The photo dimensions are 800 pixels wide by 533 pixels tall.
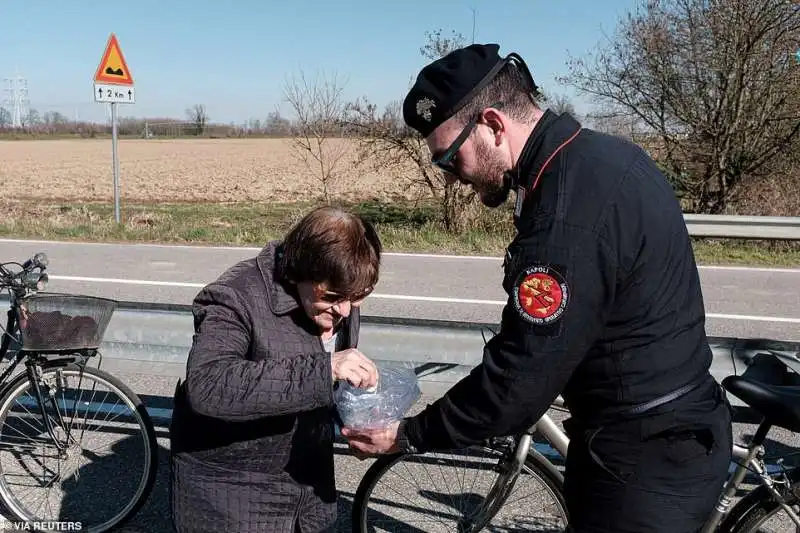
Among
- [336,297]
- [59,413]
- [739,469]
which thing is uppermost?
[336,297]

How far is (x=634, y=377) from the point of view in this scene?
63.5 inches

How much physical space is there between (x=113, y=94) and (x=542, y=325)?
12.6 m

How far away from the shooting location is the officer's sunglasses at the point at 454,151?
1629 millimetres

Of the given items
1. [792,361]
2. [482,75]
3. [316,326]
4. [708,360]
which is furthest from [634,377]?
[792,361]

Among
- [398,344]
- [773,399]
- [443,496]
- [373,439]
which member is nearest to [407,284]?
[398,344]

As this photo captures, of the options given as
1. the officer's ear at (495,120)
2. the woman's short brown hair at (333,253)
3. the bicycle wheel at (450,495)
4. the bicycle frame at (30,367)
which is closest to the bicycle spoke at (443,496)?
the bicycle wheel at (450,495)

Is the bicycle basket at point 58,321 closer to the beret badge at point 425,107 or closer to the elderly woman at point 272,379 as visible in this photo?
the elderly woman at point 272,379

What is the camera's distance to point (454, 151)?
1680mm

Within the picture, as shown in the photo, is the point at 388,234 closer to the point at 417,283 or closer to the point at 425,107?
the point at 417,283

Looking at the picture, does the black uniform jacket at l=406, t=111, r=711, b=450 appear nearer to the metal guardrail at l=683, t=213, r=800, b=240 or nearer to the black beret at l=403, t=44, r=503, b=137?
the black beret at l=403, t=44, r=503, b=137

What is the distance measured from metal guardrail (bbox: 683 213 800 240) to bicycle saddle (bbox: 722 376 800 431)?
29.2 ft

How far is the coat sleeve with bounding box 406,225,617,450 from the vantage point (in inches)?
58.9

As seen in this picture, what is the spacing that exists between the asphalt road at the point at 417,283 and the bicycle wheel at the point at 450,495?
163 inches

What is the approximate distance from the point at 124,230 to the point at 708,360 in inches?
491
